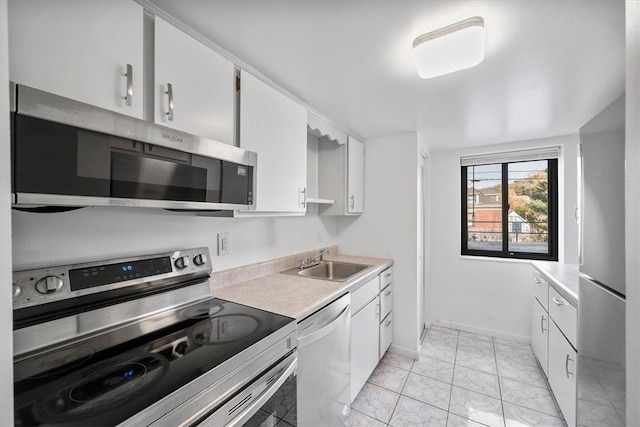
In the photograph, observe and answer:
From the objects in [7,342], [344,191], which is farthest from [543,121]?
[7,342]

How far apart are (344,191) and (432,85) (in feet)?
3.64

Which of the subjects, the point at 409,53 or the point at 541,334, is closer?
the point at 409,53

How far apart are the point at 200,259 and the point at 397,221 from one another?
185 cm

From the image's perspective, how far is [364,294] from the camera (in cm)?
198

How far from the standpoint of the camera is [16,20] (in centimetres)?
68

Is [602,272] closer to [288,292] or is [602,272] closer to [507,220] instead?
[288,292]

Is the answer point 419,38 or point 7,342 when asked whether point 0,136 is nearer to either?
point 7,342

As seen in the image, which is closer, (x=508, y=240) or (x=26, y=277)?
(x=26, y=277)

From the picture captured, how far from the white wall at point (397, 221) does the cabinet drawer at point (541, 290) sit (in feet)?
3.17

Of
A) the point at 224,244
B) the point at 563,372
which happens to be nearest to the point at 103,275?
the point at 224,244

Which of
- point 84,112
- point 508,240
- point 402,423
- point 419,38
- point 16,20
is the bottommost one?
point 402,423

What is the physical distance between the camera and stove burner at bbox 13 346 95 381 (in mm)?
746

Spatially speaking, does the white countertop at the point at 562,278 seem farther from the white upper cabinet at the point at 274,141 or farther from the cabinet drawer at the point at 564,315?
the white upper cabinet at the point at 274,141

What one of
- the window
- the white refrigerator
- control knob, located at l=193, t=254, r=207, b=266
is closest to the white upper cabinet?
control knob, located at l=193, t=254, r=207, b=266
